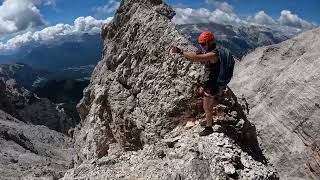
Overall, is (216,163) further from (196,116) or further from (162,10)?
(162,10)

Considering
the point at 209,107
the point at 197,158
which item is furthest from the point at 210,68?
the point at 197,158

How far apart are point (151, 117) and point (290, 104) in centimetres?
3200

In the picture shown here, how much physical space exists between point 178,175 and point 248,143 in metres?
3.74

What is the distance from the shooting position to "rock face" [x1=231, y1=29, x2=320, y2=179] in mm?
41075

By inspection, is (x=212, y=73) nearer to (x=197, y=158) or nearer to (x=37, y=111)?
(x=197, y=158)

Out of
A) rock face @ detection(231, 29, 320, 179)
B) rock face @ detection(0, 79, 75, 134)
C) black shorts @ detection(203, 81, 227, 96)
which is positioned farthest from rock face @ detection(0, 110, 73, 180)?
rock face @ detection(0, 79, 75, 134)

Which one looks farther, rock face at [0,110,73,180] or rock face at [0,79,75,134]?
rock face at [0,79,75,134]

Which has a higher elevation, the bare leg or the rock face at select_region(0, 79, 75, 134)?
the bare leg

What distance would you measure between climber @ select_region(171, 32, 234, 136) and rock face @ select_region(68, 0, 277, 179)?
776mm

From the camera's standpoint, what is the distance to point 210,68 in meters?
14.9

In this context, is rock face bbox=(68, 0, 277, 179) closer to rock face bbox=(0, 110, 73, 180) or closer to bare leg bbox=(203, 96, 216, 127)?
bare leg bbox=(203, 96, 216, 127)

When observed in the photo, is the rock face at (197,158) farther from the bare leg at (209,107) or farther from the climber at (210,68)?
the climber at (210,68)

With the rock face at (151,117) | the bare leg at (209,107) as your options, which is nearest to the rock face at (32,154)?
the rock face at (151,117)

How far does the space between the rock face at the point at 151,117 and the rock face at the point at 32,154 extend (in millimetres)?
11807
